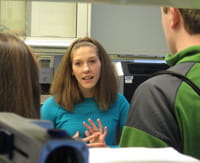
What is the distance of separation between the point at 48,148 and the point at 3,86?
713 mm

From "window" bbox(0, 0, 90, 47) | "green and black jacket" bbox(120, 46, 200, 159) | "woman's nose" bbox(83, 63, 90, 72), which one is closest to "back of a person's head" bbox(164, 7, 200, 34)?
"green and black jacket" bbox(120, 46, 200, 159)

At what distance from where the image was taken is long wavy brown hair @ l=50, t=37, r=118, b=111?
187cm

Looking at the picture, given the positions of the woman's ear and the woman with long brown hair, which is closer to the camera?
the woman's ear

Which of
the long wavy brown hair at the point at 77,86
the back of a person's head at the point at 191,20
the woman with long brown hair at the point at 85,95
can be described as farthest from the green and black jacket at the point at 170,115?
the long wavy brown hair at the point at 77,86

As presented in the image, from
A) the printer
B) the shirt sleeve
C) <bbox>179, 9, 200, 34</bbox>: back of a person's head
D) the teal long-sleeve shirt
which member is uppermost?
<bbox>179, 9, 200, 34</bbox>: back of a person's head

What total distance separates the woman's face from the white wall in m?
1.21

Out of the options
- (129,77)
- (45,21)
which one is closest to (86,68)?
(129,77)

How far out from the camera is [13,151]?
308 millimetres

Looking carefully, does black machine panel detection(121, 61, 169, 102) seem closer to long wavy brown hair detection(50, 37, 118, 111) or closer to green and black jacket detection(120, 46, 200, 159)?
long wavy brown hair detection(50, 37, 118, 111)

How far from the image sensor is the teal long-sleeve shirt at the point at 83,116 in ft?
5.87

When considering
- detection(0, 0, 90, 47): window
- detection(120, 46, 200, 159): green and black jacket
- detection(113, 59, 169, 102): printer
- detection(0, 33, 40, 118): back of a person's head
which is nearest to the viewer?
detection(120, 46, 200, 159): green and black jacket

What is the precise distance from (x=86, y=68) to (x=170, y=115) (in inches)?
44.4

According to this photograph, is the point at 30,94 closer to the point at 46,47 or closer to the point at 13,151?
the point at 13,151

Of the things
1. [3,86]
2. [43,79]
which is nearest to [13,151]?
[3,86]
